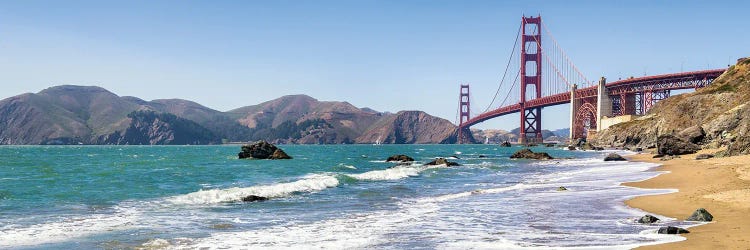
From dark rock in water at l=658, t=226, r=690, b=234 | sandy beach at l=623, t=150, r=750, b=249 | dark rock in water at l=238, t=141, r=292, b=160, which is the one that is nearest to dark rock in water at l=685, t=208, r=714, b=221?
sandy beach at l=623, t=150, r=750, b=249

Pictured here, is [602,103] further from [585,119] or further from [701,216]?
[701,216]

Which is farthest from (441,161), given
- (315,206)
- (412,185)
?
(315,206)

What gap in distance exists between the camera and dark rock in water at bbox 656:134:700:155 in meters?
55.2

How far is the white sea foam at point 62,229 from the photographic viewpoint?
1417 centimetres

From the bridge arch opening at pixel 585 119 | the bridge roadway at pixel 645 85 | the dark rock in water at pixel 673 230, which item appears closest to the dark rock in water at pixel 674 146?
the dark rock in water at pixel 673 230

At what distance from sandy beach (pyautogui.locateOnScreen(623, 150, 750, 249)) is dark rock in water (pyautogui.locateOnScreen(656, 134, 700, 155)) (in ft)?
82.2

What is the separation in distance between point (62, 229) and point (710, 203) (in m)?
18.3

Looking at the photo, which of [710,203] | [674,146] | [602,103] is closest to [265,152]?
[674,146]

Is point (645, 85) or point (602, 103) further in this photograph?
point (602, 103)

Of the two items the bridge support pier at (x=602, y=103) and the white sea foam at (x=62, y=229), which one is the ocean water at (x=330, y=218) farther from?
the bridge support pier at (x=602, y=103)

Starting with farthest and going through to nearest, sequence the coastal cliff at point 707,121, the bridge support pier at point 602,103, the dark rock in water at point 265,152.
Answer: the bridge support pier at point 602,103
the dark rock in water at point 265,152
the coastal cliff at point 707,121

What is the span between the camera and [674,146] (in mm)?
56719

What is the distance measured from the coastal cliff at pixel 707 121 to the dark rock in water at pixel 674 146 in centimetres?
258

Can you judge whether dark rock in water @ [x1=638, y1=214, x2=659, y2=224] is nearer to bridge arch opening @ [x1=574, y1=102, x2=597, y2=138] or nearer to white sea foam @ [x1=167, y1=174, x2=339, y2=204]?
white sea foam @ [x1=167, y1=174, x2=339, y2=204]
